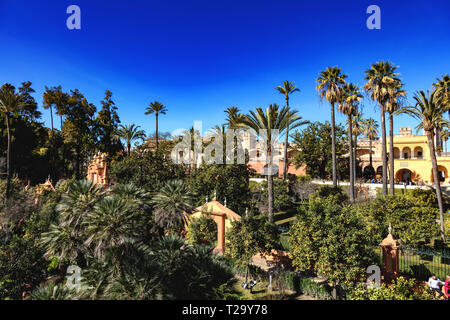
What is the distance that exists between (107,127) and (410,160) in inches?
1933

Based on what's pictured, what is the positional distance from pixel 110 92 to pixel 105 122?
5191mm

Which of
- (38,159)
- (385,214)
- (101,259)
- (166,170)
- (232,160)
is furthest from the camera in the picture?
(38,159)

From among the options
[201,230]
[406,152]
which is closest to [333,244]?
[201,230]

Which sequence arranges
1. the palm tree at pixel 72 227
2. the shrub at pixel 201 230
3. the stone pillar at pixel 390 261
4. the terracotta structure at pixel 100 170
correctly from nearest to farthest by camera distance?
the palm tree at pixel 72 227
the stone pillar at pixel 390 261
the shrub at pixel 201 230
the terracotta structure at pixel 100 170

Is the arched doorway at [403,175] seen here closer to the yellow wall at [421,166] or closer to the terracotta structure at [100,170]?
the yellow wall at [421,166]

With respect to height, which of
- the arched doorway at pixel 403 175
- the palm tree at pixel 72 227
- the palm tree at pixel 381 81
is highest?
the palm tree at pixel 381 81

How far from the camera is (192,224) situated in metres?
15.8

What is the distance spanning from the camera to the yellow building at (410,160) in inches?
1503

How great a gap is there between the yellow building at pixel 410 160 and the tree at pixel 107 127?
143ft

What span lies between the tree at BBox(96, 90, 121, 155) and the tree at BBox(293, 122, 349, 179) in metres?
29.3

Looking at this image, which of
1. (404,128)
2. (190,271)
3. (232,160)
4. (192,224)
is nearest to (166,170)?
(232,160)

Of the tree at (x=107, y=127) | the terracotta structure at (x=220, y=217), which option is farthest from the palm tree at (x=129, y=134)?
the terracotta structure at (x=220, y=217)
